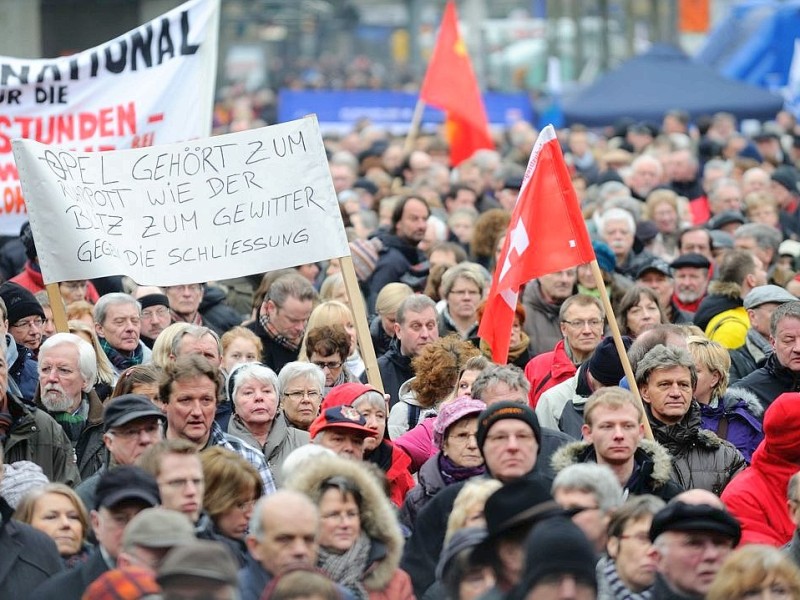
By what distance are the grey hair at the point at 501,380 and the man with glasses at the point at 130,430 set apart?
1500 mm

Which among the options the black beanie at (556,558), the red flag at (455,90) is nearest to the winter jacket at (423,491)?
the black beanie at (556,558)

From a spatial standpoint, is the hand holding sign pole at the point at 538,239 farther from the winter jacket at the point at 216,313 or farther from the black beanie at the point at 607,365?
the winter jacket at the point at 216,313

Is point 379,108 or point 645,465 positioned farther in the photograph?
point 379,108

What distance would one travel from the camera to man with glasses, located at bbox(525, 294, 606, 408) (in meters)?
9.89

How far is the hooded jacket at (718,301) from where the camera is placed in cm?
1136

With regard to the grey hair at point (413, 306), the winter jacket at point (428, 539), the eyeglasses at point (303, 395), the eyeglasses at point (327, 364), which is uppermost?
the grey hair at point (413, 306)

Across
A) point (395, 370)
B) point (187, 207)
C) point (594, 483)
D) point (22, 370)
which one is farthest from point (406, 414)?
point (594, 483)

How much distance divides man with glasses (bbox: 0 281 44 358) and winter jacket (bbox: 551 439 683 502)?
3.41m

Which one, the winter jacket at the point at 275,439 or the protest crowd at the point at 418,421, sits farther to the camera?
the winter jacket at the point at 275,439

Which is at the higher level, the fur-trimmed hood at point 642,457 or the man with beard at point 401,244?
the man with beard at point 401,244

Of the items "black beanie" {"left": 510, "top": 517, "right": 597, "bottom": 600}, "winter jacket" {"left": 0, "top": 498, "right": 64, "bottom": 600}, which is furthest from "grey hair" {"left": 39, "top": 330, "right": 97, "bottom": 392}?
"black beanie" {"left": 510, "top": 517, "right": 597, "bottom": 600}

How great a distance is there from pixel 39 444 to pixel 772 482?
304 cm

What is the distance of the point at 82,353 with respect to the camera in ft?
28.8

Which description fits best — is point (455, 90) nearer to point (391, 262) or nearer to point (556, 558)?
point (391, 262)
